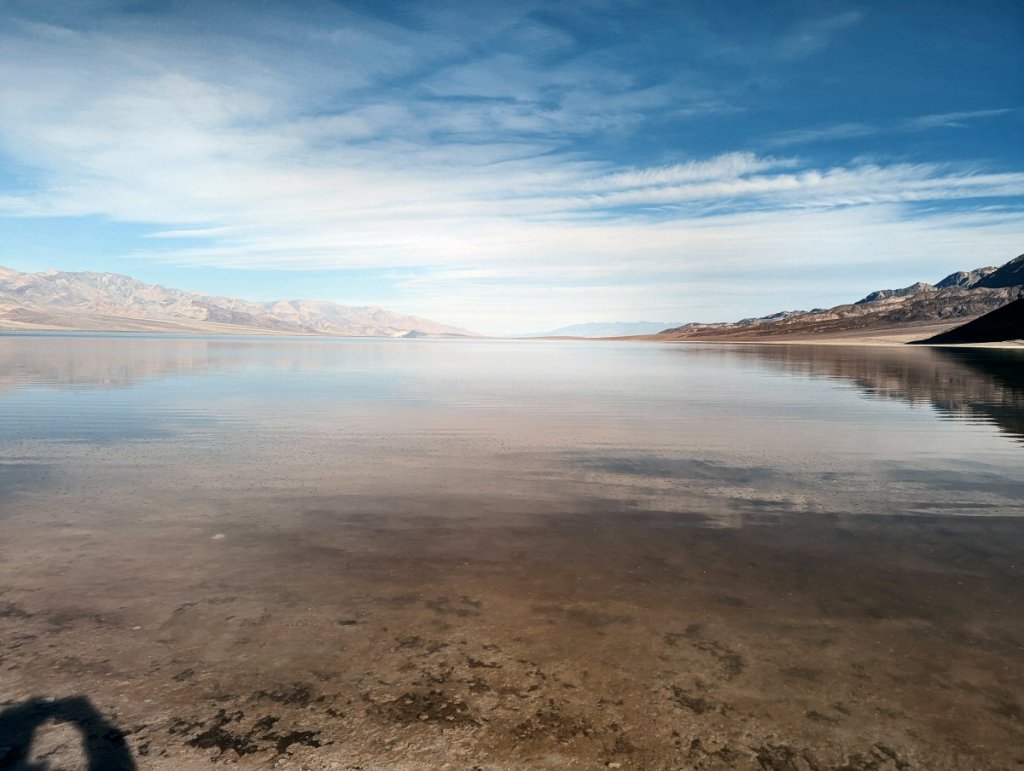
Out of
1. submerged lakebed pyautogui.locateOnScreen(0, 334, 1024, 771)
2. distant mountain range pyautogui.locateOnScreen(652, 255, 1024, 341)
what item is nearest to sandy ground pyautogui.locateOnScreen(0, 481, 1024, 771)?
submerged lakebed pyautogui.locateOnScreen(0, 334, 1024, 771)

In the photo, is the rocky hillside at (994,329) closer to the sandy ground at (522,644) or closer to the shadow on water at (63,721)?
the sandy ground at (522,644)

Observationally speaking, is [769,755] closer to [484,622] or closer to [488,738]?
[488,738]

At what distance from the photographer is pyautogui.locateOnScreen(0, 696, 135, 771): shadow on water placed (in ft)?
11.5

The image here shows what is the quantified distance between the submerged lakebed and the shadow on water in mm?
33

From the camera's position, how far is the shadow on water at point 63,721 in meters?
3.51

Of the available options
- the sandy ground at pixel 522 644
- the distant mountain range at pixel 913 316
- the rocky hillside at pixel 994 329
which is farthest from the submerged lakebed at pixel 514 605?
the distant mountain range at pixel 913 316

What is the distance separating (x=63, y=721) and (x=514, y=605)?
10.8 ft

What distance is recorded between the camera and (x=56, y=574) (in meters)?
5.97

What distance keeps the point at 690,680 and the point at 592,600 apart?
4.54 ft

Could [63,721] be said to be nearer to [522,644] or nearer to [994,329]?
[522,644]

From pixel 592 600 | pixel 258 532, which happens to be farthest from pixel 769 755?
pixel 258 532

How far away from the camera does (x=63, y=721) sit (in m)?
3.84

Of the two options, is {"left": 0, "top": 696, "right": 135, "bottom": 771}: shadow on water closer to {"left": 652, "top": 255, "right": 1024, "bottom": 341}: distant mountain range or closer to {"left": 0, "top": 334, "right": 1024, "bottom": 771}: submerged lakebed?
{"left": 0, "top": 334, "right": 1024, "bottom": 771}: submerged lakebed

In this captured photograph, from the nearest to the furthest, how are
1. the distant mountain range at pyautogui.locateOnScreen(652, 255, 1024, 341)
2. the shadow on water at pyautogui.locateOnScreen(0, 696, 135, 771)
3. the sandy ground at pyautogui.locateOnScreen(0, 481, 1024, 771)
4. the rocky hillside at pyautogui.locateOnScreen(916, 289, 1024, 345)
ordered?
the shadow on water at pyautogui.locateOnScreen(0, 696, 135, 771), the sandy ground at pyautogui.locateOnScreen(0, 481, 1024, 771), the rocky hillside at pyautogui.locateOnScreen(916, 289, 1024, 345), the distant mountain range at pyautogui.locateOnScreen(652, 255, 1024, 341)
